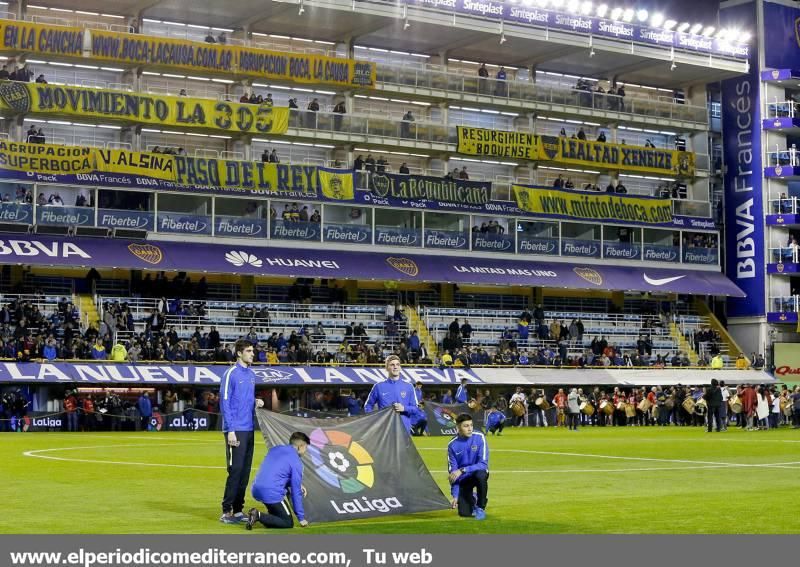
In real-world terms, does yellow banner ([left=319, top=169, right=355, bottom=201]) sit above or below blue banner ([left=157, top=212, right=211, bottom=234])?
above

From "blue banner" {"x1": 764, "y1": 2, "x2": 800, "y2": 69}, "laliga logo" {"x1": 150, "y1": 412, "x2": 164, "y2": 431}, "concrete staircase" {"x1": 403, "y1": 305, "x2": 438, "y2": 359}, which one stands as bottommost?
"laliga logo" {"x1": 150, "y1": 412, "x2": 164, "y2": 431}

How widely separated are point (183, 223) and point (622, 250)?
26.9 metres

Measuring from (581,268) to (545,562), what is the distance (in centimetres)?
6327

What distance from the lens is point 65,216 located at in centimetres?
6050

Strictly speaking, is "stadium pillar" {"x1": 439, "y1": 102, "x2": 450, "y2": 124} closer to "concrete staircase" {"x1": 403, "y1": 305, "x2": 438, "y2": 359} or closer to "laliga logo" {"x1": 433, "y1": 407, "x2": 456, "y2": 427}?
"concrete staircase" {"x1": 403, "y1": 305, "x2": 438, "y2": 359}

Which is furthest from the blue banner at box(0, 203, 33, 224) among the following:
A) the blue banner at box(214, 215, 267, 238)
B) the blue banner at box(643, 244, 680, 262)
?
the blue banner at box(643, 244, 680, 262)

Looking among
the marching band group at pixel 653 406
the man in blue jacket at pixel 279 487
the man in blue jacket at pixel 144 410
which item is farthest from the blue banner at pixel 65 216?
the man in blue jacket at pixel 279 487

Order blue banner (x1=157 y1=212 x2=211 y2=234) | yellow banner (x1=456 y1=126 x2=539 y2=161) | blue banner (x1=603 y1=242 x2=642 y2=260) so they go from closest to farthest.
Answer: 1. blue banner (x1=157 y1=212 x2=211 y2=234)
2. yellow banner (x1=456 y1=126 x2=539 y2=161)
3. blue banner (x1=603 y1=242 x2=642 y2=260)

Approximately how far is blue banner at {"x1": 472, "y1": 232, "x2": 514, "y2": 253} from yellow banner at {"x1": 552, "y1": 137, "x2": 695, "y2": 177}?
5.94 m

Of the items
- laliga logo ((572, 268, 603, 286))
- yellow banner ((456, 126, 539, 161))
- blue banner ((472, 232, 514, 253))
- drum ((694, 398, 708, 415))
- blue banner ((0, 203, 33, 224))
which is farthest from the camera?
laliga logo ((572, 268, 603, 286))

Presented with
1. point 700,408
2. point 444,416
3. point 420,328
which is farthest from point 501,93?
point 444,416

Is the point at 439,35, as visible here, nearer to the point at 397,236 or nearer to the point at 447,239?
the point at 447,239

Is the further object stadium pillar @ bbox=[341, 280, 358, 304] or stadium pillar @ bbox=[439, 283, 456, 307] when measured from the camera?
stadium pillar @ bbox=[439, 283, 456, 307]

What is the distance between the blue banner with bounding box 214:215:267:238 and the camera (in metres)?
65.1
